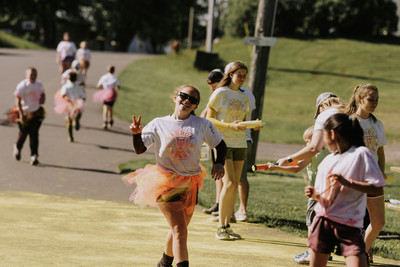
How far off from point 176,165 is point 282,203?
525 cm

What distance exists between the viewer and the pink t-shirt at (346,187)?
4305 millimetres

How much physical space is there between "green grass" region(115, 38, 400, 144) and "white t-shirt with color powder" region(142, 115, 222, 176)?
13.8 metres

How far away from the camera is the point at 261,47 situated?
1267 cm

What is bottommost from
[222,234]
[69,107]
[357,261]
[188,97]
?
[222,234]

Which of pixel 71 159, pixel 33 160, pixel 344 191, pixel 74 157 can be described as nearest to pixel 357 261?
pixel 344 191

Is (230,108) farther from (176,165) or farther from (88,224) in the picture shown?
(88,224)

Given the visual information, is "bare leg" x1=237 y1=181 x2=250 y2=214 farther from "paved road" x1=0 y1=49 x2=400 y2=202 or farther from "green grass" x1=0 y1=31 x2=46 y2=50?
"green grass" x1=0 y1=31 x2=46 y2=50

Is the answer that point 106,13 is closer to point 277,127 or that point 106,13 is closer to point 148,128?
point 277,127

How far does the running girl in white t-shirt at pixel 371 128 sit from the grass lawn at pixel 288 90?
4.65 feet

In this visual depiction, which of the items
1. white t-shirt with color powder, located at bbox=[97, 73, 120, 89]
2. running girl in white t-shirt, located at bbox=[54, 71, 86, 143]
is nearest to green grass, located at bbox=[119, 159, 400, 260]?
running girl in white t-shirt, located at bbox=[54, 71, 86, 143]

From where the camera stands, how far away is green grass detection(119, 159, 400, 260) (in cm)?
810

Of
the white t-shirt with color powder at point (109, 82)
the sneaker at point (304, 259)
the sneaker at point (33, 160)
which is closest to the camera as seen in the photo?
the sneaker at point (304, 259)

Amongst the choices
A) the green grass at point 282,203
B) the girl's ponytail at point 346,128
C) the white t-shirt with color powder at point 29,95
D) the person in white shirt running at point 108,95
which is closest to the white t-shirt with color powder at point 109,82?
the person in white shirt running at point 108,95

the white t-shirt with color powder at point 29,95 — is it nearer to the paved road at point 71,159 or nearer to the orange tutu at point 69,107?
the paved road at point 71,159
